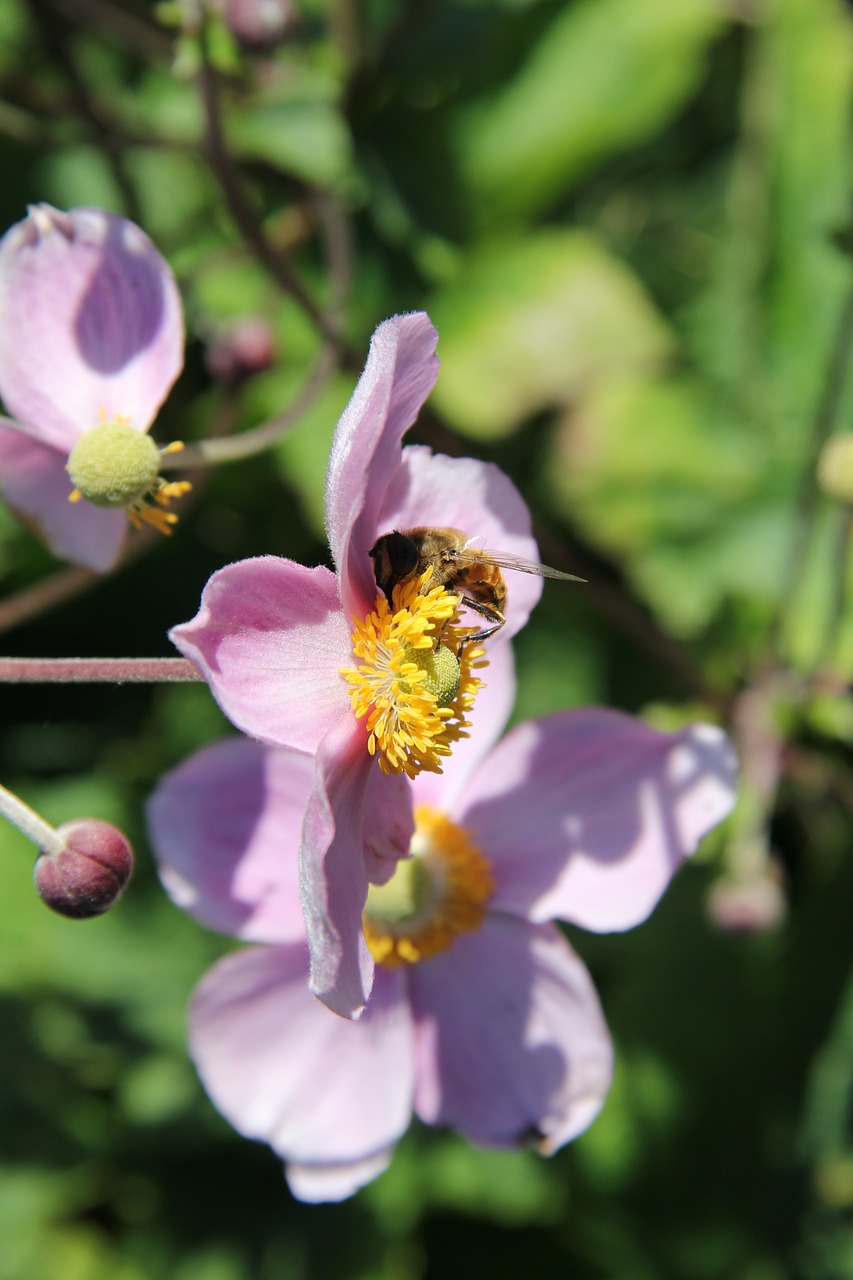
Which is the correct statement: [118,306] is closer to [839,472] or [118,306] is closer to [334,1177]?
[839,472]

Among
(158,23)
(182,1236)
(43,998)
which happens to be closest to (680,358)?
(158,23)

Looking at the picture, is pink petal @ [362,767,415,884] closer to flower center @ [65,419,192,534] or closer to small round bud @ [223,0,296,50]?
flower center @ [65,419,192,534]

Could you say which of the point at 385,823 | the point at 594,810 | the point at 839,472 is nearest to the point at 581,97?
the point at 839,472

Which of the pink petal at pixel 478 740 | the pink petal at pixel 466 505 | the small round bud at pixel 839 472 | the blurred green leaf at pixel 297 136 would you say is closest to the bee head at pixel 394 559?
the pink petal at pixel 466 505

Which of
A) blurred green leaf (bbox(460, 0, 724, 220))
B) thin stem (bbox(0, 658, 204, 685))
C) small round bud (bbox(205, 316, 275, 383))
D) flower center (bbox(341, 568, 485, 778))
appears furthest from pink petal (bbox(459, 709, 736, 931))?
blurred green leaf (bbox(460, 0, 724, 220))

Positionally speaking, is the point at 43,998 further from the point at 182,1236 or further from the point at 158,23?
the point at 158,23
